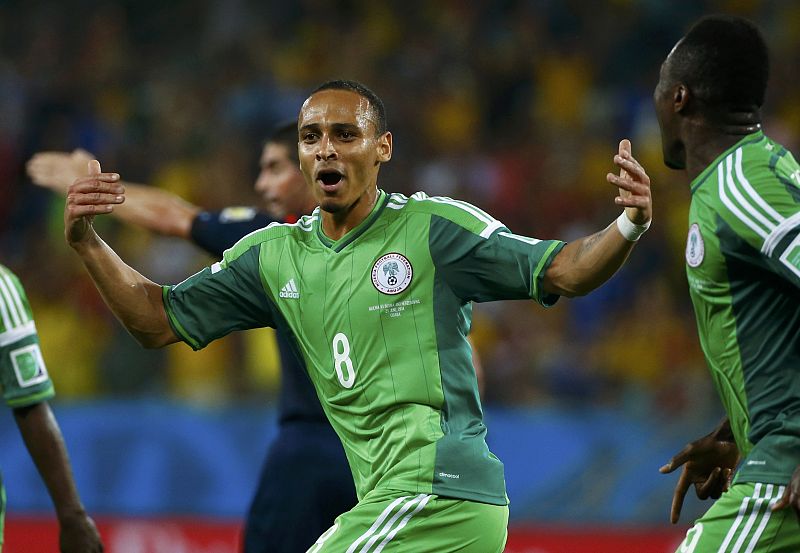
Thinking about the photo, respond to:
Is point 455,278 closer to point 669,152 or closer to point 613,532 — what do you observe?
point 669,152

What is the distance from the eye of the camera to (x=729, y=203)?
3854 mm

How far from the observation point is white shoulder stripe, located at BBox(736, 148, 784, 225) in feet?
12.2

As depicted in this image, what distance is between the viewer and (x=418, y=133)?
12.7m

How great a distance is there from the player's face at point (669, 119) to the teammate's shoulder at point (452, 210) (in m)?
0.63

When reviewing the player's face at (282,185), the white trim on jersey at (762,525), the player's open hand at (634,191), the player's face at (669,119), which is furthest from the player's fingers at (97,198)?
the white trim on jersey at (762,525)

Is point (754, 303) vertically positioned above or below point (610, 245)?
below

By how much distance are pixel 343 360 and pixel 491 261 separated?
62 cm

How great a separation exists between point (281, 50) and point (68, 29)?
235cm

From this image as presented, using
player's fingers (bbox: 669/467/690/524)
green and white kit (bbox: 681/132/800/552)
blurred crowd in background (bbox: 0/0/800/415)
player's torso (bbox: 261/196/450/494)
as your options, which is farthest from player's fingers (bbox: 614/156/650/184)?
blurred crowd in background (bbox: 0/0/800/415)

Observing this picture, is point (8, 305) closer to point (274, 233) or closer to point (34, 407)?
point (34, 407)

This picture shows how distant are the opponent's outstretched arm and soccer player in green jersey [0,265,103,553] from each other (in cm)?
76

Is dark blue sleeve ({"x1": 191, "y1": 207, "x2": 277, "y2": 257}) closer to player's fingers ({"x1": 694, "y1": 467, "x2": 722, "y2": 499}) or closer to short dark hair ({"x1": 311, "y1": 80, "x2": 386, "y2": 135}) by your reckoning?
short dark hair ({"x1": 311, "y1": 80, "x2": 386, "y2": 135})

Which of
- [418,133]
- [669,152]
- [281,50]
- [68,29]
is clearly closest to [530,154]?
[418,133]

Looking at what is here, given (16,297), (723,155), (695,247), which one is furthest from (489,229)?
(16,297)
